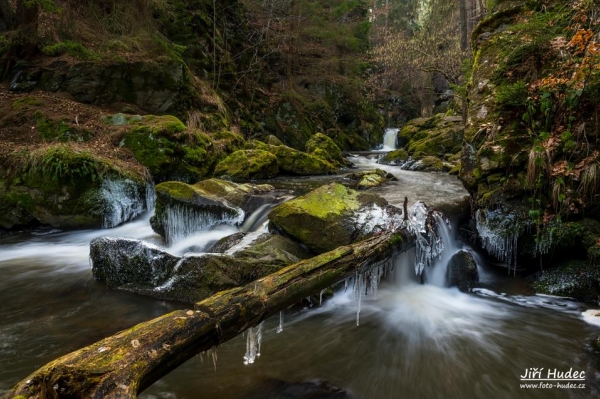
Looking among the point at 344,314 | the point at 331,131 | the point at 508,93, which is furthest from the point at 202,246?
the point at 331,131

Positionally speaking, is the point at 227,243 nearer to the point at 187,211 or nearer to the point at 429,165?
the point at 187,211

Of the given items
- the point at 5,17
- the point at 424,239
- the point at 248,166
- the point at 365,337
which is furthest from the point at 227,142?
the point at 365,337

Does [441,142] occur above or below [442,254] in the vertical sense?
above

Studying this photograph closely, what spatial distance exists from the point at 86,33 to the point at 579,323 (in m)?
14.6

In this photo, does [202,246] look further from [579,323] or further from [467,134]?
[579,323]

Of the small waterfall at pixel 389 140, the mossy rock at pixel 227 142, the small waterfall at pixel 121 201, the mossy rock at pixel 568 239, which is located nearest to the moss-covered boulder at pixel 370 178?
the mossy rock at pixel 227 142

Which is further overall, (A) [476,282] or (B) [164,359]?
(A) [476,282]

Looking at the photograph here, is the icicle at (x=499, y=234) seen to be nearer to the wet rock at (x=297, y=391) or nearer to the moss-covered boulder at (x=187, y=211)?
the wet rock at (x=297, y=391)

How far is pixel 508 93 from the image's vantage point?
5.22m

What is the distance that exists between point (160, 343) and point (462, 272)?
481cm

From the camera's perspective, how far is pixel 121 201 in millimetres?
8438

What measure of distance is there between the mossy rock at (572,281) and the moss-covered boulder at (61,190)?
867 cm

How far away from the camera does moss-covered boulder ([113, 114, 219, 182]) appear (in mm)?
9865

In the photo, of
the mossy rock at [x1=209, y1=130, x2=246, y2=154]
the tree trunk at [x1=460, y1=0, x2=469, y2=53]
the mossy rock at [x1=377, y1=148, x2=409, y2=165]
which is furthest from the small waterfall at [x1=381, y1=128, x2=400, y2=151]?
the mossy rock at [x1=209, y1=130, x2=246, y2=154]
